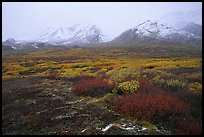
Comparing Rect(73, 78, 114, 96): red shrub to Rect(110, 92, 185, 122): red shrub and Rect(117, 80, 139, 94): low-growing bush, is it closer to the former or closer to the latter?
Rect(117, 80, 139, 94): low-growing bush

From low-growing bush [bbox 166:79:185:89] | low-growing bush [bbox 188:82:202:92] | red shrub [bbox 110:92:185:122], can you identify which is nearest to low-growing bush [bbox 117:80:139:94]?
red shrub [bbox 110:92:185:122]

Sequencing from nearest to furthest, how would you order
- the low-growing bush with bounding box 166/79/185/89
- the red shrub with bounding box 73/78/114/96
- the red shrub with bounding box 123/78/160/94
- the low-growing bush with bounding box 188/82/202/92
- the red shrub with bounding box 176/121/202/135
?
the red shrub with bounding box 176/121/202/135
the low-growing bush with bounding box 188/82/202/92
the red shrub with bounding box 123/78/160/94
the low-growing bush with bounding box 166/79/185/89
the red shrub with bounding box 73/78/114/96

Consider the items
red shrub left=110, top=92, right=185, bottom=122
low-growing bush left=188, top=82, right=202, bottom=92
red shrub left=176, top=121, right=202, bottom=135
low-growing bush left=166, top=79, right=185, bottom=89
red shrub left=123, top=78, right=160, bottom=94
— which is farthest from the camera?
low-growing bush left=166, top=79, right=185, bottom=89

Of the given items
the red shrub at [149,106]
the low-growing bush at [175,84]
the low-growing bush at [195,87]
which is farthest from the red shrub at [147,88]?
the low-growing bush at [195,87]

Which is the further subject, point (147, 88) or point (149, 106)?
point (147, 88)

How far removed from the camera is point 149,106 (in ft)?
50.3

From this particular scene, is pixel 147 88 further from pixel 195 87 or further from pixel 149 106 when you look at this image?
pixel 149 106

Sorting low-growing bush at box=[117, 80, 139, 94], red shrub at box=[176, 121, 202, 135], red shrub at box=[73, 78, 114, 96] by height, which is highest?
low-growing bush at box=[117, 80, 139, 94]

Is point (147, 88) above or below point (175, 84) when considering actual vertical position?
below

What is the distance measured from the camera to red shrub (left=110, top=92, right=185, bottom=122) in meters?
14.5

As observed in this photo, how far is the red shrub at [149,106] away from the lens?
1446cm

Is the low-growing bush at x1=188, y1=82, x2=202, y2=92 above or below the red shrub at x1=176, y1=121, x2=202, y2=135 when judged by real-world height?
above

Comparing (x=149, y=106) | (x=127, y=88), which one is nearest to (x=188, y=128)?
(x=149, y=106)

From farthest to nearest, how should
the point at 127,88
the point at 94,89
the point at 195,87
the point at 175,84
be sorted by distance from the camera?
the point at 94,89 → the point at 175,84 → the point at 127,88 → the point at 195,87
